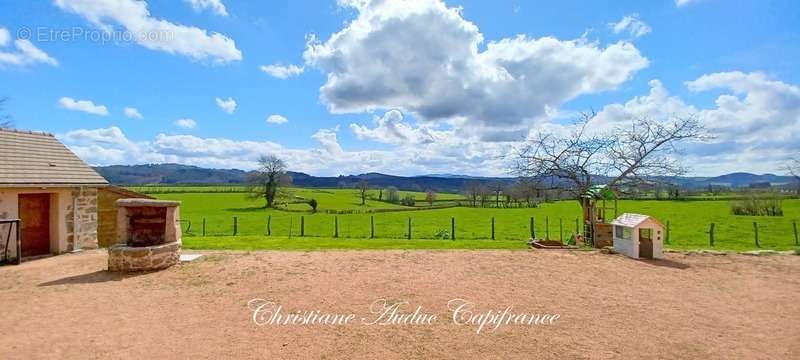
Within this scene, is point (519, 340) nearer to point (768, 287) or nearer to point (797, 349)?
point (797, 349)

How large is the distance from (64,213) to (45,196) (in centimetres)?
88

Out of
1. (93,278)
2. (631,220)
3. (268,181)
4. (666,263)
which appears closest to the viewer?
(93,278)

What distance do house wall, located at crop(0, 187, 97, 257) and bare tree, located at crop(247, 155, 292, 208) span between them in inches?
1490

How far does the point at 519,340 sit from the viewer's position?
6418 mm

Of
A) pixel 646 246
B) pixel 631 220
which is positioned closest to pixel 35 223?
pixel 631 220

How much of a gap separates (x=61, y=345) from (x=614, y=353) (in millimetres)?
8328

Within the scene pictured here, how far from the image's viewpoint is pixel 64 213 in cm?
1402

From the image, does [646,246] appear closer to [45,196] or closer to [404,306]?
[404,306]

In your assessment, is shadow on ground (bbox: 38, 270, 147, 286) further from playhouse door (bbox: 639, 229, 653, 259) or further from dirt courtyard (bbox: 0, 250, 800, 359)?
playhouse door (bbox: 639, 229, 653, 259)

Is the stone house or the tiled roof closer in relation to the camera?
the stone house

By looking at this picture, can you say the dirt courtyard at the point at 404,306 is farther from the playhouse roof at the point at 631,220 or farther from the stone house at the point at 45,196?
the stone house at the point at 45,196

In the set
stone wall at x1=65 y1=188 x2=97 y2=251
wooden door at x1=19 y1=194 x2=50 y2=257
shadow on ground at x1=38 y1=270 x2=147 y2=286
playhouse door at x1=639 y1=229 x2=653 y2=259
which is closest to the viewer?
shadow on ground at x1=38 y1=270 x2=147 y2=286

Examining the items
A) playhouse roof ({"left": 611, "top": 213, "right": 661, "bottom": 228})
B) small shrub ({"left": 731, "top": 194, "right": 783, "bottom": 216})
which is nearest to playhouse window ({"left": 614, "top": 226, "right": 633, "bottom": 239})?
playhouse roof ({"left": 611, "top": 213, "right": 661, "bottom": 228})

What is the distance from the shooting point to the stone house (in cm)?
1297
